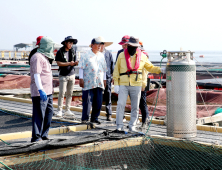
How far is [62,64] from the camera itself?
293 inches

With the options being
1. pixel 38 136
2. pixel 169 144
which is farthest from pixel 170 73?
pixel 38 136

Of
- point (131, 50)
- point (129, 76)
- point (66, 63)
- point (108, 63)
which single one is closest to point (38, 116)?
point (129, 76)

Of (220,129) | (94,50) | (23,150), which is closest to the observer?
(23,150)

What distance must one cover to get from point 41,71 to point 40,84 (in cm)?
24

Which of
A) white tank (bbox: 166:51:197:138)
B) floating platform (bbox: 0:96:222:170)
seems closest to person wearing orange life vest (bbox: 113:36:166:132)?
white tank (bbox: 166:51:197:138)

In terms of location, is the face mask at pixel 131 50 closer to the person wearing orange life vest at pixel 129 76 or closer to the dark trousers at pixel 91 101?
the person wearing orange life vest at pixel 129 76

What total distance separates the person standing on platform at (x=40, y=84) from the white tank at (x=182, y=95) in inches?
80.9

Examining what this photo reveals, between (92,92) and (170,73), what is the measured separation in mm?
1907

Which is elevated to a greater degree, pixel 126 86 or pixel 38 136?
pixel 126 86

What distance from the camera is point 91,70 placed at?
6723mm

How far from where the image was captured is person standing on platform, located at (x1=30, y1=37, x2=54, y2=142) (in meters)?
4.95

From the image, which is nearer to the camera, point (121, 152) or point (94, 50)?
point (121, 152)

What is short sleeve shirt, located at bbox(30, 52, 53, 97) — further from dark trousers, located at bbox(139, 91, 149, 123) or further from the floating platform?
dark trousers, located at bbox(139, 91, 149, 123)

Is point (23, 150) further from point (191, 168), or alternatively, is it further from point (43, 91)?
point (191, 168)
